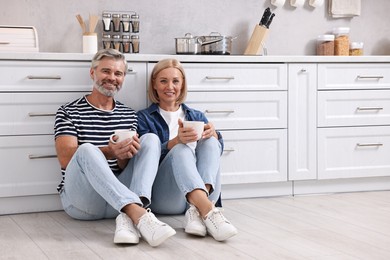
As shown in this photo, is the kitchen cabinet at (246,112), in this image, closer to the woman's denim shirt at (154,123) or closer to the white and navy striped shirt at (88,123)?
the woman's denim shirt at (154,123)

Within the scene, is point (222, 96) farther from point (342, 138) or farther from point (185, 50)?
point (342, 138)

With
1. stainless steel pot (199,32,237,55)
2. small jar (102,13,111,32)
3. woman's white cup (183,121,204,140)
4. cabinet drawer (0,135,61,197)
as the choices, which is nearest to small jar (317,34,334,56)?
stainless steel pot (199,32,237,55)

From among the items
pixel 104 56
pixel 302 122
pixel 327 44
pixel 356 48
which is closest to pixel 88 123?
pixel 104 56

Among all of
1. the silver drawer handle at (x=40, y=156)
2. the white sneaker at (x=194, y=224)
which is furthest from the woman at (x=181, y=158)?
the silver drawer handle at (x=40, y=156)

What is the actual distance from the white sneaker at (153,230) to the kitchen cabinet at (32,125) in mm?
902

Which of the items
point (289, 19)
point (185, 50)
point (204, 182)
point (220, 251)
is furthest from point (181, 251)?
point (289, 19)

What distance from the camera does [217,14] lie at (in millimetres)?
4234

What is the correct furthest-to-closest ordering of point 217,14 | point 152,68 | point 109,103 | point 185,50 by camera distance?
point 217,14, point 185,50, point 152,68, point 109,103

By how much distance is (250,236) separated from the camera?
2844 millimetres

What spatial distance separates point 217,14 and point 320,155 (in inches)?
41.0

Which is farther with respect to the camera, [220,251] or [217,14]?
[217,14]

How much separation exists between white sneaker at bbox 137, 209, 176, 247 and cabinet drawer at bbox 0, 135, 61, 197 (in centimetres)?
89

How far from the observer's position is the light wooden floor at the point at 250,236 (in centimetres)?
254

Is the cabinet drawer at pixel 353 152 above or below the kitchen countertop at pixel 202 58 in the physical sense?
below
